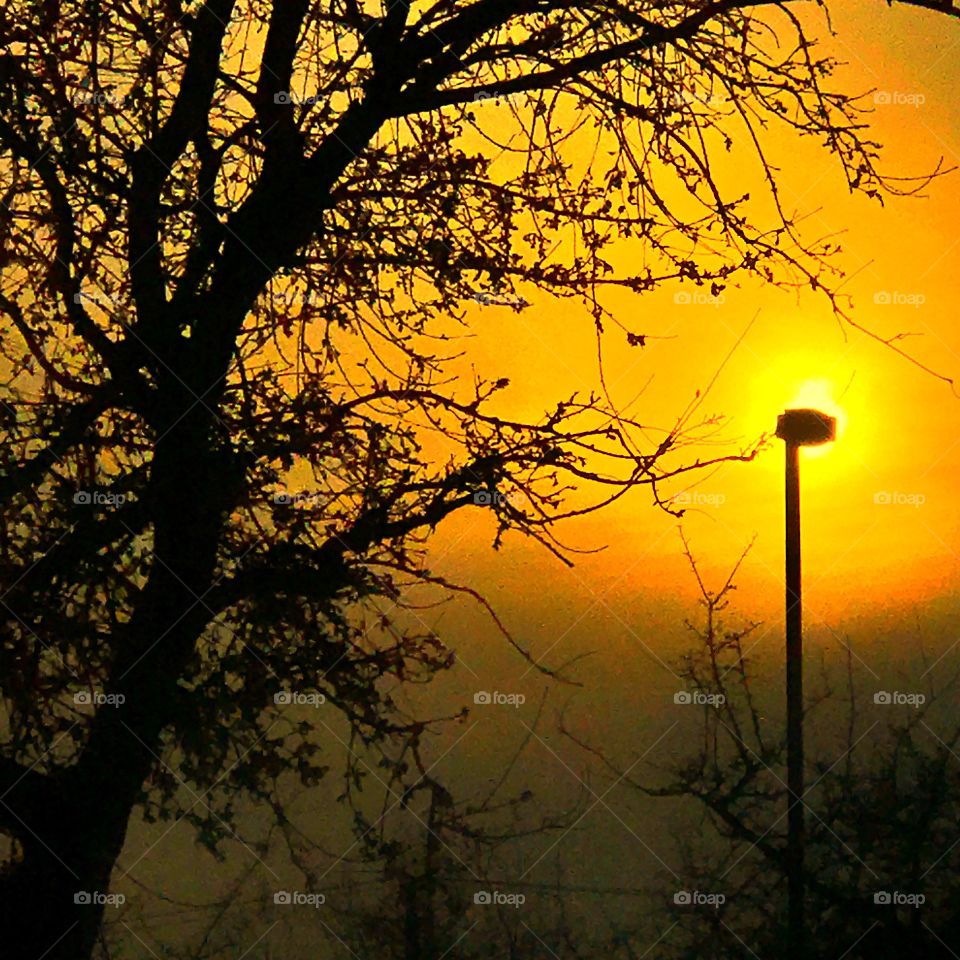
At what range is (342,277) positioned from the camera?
7.42m

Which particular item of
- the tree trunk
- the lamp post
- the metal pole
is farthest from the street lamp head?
the tree trunk

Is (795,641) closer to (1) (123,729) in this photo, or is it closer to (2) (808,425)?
(2) (808,425)

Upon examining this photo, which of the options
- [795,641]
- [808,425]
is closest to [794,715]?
[795,641]

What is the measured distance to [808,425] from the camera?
34.8 ft

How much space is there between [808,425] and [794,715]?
2.20 meters

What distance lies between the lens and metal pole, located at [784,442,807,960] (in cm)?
1008

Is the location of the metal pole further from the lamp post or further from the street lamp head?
the street lamp head

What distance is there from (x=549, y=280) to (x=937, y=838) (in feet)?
27.7

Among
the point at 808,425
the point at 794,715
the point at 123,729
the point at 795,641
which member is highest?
the point at 808,425

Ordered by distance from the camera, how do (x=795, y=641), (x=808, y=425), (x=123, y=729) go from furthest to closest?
1. (x=808, y=425)
2. (x=795, y=641)
3. (x=123, y=729)

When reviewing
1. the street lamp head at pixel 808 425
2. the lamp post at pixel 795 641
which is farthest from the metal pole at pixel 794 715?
the street lamp head at pixel 808 425

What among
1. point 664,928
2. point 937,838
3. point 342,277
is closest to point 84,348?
point 342,277

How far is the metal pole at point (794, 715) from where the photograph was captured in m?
10.1

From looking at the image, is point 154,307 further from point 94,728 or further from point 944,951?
point 944,951
